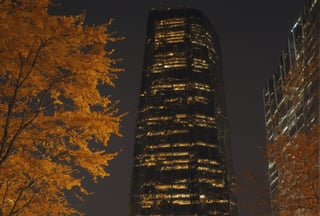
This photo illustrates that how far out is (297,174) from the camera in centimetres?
2155

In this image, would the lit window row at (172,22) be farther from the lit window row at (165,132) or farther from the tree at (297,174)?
the tree at (297,174)

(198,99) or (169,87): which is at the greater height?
(169,87)

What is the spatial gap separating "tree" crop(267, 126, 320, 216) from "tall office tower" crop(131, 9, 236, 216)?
105 m

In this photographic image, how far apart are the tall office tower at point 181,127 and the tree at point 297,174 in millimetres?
104539

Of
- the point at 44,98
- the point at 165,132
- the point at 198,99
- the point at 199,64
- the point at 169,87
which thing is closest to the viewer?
the point at 44,98

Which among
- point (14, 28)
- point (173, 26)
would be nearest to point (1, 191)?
point (14, 28)

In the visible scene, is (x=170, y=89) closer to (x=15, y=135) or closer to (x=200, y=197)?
(x=200, y=197)

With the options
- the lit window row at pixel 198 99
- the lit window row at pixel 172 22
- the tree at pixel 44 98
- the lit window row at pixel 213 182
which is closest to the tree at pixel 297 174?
the tree at pixel 44 98

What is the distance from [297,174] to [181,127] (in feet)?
377

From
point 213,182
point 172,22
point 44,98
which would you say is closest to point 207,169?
point 213,182

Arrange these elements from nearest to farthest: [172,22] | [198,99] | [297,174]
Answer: [297,174], [198,99], [172,22]

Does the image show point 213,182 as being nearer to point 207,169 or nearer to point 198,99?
point 207,169

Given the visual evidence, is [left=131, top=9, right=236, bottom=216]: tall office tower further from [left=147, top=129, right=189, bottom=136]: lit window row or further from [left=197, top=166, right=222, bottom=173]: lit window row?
[left=197, top=166, right=222, bottom=173]: lit window row

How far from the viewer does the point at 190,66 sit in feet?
472
